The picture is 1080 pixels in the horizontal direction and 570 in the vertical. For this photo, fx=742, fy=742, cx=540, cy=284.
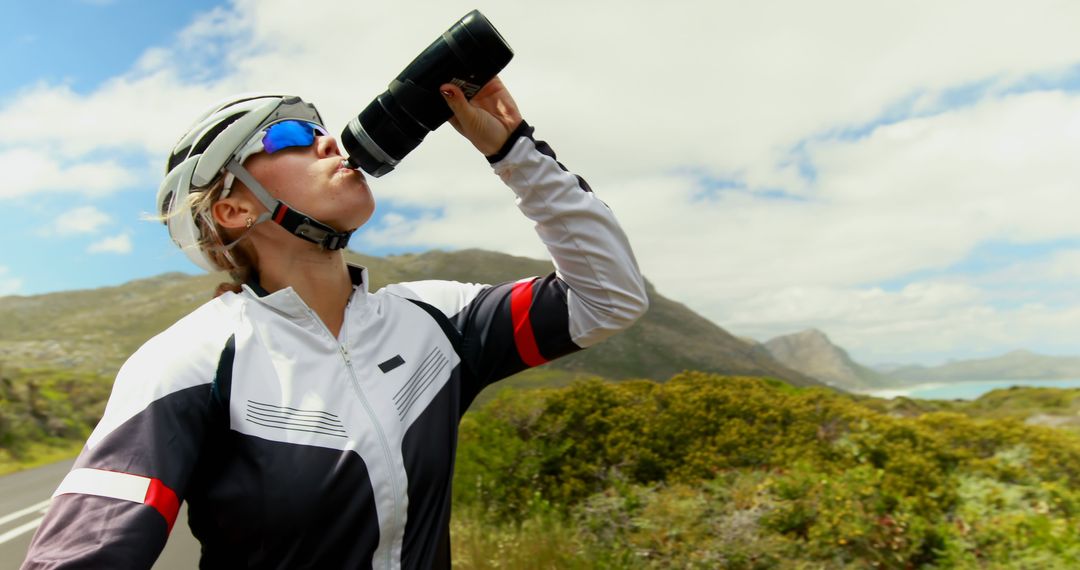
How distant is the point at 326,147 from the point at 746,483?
13.6 feet

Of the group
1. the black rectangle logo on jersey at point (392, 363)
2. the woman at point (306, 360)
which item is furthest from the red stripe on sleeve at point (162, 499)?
the black rectangle logo on jersey at point (392, 363)

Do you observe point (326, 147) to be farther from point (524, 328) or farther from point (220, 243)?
point (524, 328)

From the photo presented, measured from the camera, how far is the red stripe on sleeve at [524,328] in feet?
7.70

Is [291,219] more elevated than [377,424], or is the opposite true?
[291,219]

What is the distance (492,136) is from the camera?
222 cm

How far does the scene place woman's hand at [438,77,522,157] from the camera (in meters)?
2.13

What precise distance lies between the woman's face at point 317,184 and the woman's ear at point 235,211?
75mm

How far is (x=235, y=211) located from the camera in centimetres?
219

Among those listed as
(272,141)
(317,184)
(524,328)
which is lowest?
(524,328)

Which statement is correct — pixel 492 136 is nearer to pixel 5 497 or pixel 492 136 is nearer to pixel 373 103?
pixel 373 103

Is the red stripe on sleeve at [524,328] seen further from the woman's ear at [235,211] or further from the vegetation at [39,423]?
the vegetation at [39,423]

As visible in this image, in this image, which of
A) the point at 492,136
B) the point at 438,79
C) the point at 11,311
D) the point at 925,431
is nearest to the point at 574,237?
the point at 492,136

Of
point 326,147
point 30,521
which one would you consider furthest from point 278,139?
point 30,521

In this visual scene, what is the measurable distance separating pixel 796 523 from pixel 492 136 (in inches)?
146
